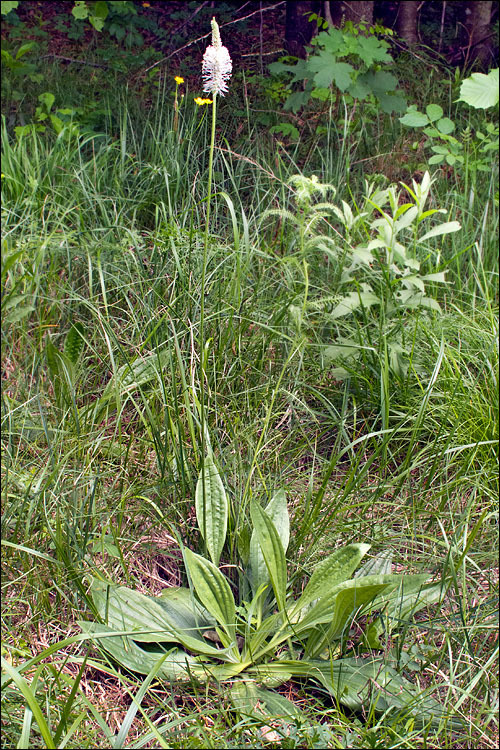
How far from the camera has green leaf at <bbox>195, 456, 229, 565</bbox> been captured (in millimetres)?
1438

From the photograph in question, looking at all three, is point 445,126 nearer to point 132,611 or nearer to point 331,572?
point 331,572

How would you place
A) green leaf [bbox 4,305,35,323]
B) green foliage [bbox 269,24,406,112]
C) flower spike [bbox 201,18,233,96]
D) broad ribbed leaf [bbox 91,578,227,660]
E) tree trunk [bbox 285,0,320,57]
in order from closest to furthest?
flower spike [bbox 201,18,233,96], broad ribbed leaf [bbox 91,578,227,660], green leaf [bbox 4,305,35,323], green foliage [bbox 269,24,406,112], tree trunk [bbox 285,0,320,57]

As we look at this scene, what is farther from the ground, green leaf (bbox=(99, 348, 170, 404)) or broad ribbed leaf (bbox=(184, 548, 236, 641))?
green leaf (bbox=(99, 348, 170, 404))

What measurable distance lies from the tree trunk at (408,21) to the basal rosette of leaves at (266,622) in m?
3.63

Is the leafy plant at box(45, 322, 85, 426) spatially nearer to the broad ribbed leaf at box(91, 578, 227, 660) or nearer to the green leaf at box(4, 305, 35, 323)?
the green leaf at box(4, 305, 35, 323)

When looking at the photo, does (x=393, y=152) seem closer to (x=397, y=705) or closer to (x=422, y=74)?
(x=422, y=74)

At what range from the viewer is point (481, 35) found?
4.00 metres

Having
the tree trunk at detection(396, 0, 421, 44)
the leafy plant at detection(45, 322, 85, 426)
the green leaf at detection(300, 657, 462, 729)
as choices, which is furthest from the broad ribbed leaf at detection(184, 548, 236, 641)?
the tree trunk at detection(396, 0, 421, 44)

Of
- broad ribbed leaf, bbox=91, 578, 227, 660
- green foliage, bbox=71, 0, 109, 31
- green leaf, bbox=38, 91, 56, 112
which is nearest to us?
broad ribbed leaf, bbox=91, 578, 227, 660

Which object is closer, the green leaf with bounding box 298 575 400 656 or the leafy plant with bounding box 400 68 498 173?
the green leaf with bounding box 298 575 400 656

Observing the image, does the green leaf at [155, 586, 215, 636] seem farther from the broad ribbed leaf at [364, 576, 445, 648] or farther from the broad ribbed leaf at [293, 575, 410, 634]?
the broad ribbed leaf at [364, 576, 445, 648]

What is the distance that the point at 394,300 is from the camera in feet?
6.58

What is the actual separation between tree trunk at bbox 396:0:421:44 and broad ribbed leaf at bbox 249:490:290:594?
11.7 feet

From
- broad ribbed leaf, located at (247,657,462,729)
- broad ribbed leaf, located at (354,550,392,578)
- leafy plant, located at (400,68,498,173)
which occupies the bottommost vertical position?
broad ribbed leaf, located at (247,657,462,729)
